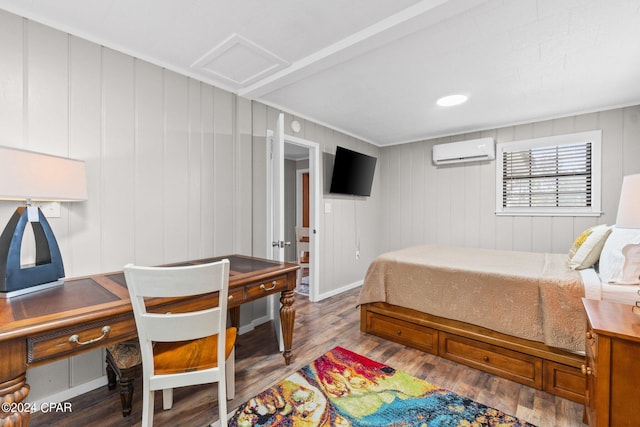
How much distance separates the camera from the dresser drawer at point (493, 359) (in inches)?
78.2

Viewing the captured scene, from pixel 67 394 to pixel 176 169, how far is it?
1.69 metres

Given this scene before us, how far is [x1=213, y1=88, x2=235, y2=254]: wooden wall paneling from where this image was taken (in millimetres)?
2676

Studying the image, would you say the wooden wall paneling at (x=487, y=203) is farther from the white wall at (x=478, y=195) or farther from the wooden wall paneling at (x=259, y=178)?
the wooden wall paneling at (x=259, y=178)

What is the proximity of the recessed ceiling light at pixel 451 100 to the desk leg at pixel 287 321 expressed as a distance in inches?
98.3

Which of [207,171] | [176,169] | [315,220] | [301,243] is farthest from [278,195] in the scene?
[301,243]

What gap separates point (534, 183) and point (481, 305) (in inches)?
93.3

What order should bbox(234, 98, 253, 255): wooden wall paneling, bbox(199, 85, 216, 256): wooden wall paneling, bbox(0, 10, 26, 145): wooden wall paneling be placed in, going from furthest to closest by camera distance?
bbox(234, 98, 253, 255): wooden wall paneling
bbox(199, 85, 216, 256): wooden wall paneling
bbox(0, 10, 26, 145): wooden wall paneling

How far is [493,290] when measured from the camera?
2164mm

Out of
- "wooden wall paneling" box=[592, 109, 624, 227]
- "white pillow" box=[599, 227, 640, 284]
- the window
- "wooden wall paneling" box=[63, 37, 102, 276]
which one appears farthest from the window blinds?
"wooden wall paneling" box=[63, 37, 102, 276]

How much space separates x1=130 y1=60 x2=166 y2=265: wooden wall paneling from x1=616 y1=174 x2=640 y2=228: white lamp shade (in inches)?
115

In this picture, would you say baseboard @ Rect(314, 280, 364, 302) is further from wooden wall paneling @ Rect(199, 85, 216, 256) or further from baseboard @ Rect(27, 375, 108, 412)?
baseboard @ Rect(27, 375, 108, 412)

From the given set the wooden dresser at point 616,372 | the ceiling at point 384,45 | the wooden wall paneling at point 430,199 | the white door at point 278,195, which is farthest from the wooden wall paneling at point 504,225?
the white door at point 278,195

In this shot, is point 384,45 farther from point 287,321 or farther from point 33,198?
point 33,198

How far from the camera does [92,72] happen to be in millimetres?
1965
